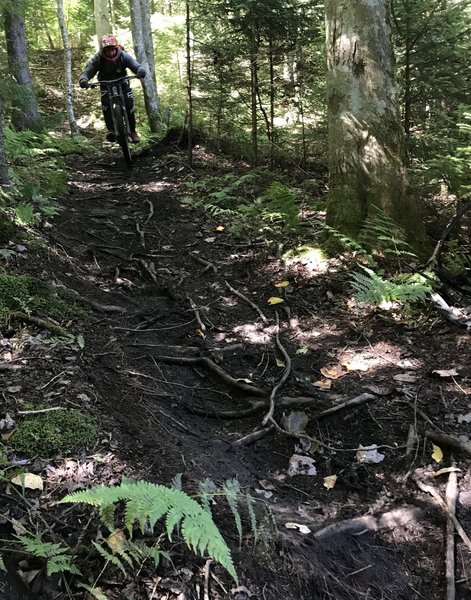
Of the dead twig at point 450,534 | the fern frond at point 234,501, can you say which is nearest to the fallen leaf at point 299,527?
the fern frond at point 234,501

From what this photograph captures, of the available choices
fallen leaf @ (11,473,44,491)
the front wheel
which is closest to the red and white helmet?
the front wheel

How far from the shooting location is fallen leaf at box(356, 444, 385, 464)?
307cm

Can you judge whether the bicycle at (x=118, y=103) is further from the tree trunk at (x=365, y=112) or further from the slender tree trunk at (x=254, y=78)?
the tree trunk at (x=365, y=112)

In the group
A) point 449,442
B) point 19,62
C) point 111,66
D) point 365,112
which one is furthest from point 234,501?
point 19,62

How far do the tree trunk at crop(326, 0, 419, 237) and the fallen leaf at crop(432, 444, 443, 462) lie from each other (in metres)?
2.94

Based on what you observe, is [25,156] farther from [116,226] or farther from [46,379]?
[46,379]

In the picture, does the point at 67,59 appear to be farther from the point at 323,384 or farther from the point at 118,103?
the point at 323,384

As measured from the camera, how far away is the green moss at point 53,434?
2.54 m

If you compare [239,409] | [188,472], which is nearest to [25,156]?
[239,409]

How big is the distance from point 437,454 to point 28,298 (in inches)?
129

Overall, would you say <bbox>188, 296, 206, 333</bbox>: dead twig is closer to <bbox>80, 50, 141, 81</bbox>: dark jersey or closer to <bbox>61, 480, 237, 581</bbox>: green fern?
<bbox>61, 480, 237, 581</bbox>: green fern

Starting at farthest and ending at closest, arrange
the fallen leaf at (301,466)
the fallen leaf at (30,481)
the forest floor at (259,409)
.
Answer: the fallen leaf at (301,466) → the fallen leaf at (30,481) → the forest floor at (259,409)

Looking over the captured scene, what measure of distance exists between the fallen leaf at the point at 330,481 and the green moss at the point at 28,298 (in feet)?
8.23

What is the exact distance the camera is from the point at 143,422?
303 centimetres
